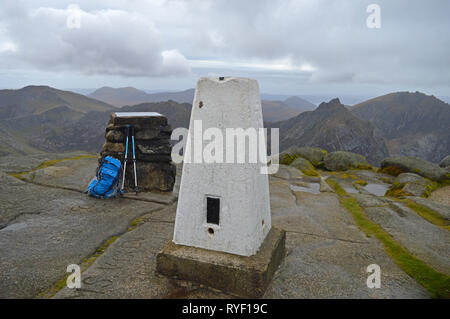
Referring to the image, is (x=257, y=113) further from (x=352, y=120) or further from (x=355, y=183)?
(x=352, y=120)

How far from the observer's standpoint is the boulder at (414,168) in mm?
18189

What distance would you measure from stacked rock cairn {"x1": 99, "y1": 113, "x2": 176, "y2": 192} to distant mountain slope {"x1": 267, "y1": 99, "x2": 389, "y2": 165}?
4968 inches

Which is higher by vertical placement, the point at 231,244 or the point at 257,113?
the point at 257,113

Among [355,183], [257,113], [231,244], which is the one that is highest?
[257,113]

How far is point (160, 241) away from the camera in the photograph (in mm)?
7996

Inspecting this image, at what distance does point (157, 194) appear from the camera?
11789mm

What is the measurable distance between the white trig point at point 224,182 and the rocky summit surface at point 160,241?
100 cm

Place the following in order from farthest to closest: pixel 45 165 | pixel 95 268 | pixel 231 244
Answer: pixel 45 165 < pixel 95 268 < pixel 231 244

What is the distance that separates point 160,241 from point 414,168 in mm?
17448

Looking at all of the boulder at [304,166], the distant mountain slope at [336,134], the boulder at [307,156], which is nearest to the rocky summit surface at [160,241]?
the boulder at [304,166]

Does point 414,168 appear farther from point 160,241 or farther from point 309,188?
point 160,241

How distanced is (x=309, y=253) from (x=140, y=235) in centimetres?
440

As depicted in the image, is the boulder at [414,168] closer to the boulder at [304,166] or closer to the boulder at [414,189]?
the boulder at [414,189]
